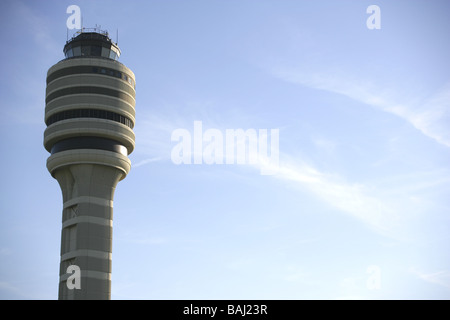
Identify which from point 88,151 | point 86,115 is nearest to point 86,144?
point 88,151

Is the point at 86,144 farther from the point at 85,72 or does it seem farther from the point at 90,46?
the point at 90,46

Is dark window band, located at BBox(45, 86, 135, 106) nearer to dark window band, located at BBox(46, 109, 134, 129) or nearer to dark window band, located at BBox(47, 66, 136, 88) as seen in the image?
dark window band, located at BBox(47, 66, 136, 88)

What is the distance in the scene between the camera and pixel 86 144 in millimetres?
120625

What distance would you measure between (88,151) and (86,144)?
1.86 meters

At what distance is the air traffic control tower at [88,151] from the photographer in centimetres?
11700

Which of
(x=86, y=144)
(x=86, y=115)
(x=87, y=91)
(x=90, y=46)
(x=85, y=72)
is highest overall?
(x=90, y=46)

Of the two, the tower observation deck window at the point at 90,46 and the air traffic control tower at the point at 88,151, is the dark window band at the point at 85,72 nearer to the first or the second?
the air traffic control tower at the point at 88,151

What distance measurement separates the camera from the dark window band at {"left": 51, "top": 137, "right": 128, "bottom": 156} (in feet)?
396

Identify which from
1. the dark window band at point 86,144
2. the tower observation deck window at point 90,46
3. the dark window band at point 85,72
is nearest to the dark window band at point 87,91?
the dark window band at point 85,72

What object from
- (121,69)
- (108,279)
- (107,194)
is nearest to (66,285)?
(108,279)

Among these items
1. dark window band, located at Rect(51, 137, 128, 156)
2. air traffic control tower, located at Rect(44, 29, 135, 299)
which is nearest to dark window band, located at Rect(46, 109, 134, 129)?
air traffic control tower, located at Rect(44, 29, 135, 299)

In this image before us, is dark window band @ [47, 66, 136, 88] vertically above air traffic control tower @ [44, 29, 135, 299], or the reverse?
dark window band @ [47, 66, 136, 88]
